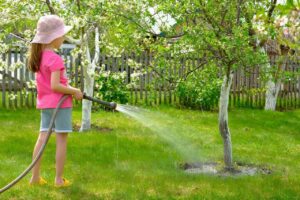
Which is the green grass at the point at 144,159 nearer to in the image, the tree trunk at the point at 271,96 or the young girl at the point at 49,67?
the young girl at the point at 49,67

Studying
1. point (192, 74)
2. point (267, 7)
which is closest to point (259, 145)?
point (192, 74)

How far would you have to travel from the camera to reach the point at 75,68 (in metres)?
12.4

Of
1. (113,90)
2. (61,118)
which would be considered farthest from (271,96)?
Result: (61,118)

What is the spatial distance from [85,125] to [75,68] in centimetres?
357

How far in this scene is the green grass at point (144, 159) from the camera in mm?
5355

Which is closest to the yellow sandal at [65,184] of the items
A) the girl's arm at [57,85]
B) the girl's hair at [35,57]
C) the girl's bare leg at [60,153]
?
the girl's bare leg at [60,153]

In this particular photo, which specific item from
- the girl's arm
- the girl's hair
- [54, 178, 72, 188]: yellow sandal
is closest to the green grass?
[54, 178, 72, 188]: yellow sandal

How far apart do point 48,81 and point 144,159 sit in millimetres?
2277

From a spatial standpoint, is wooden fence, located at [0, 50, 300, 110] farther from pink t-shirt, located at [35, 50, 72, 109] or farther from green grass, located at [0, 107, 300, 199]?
pink t-shirt, located at [35, 50, 72, 109]

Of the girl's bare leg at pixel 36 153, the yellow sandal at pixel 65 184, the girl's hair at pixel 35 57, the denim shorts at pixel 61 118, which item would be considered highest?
the girl's hair at pixel 35 57

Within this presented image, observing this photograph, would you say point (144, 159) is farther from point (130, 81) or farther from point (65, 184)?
point (130, 81)

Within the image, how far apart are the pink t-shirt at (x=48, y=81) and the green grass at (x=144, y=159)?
2.99 ft

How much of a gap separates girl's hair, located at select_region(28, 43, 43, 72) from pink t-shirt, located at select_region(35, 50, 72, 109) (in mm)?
43

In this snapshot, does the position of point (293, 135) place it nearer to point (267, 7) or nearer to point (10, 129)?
point (267, 7)
